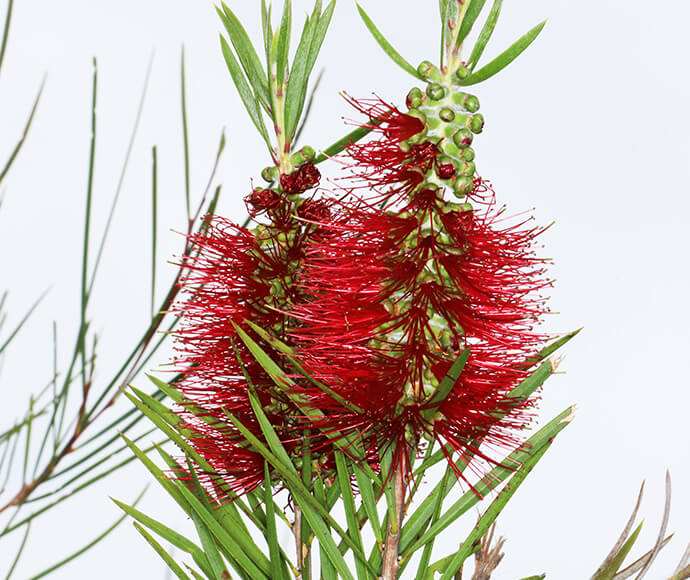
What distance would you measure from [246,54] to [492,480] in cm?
25

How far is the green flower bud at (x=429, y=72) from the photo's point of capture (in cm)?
35

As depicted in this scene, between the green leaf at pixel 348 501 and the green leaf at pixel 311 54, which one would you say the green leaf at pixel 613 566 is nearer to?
the green leaf at pixel 348 501

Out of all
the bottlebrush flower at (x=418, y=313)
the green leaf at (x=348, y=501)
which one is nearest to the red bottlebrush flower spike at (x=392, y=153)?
the bottlebrush flower at (x=418, y=313)

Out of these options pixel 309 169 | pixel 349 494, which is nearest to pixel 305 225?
pixel 309 169

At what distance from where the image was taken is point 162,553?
37 centimetres

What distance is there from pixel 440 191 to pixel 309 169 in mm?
86

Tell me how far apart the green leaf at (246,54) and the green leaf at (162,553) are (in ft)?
0.75

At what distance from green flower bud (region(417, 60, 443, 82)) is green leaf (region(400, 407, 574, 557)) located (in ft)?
0.54

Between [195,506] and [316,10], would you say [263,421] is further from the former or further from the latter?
[316,10]

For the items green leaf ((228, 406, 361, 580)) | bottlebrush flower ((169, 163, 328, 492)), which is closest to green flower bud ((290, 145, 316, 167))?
bottlebrush flower ((169, 163, 328, 492))

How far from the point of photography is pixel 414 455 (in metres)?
0.38

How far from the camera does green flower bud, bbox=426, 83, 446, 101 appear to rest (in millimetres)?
344

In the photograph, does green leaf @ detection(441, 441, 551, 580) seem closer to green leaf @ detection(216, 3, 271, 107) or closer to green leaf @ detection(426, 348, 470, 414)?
green leaf @ detection(426, 348, 470, 414)

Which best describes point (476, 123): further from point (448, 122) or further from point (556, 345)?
point (556, 345)
